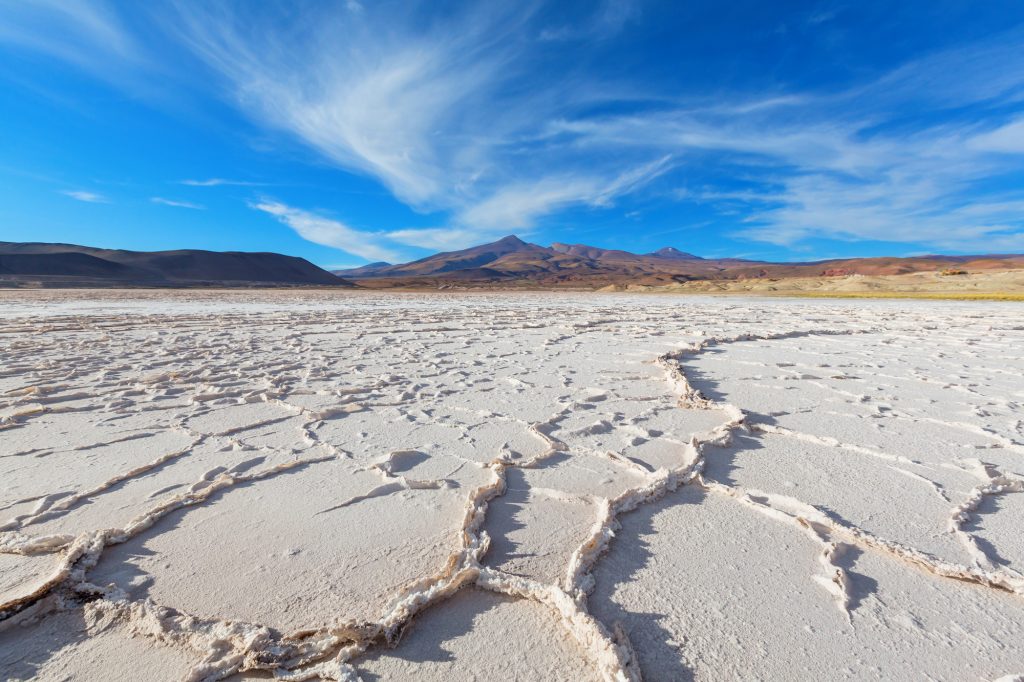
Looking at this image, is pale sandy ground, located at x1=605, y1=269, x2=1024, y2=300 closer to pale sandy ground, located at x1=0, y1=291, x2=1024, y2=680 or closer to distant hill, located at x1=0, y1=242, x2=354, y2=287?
pale sandy ground, located at x1=0, y1=291, x2=1024, y2=680

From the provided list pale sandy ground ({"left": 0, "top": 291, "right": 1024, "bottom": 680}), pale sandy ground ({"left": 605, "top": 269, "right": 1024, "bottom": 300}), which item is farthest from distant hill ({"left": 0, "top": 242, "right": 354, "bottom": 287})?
pale sandy ground ({"left": 0, "top": 291, "right": 1024, "bottom": 680})

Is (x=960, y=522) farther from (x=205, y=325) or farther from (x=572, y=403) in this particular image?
(x=205, y=325)

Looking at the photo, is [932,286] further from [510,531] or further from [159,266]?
[159,266]

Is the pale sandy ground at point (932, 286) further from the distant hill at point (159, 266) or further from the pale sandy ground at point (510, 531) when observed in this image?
the distant hill at point (159, 266)

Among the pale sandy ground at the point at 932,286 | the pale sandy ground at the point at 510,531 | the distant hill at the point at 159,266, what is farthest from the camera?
the distant hill at the point at 159,266

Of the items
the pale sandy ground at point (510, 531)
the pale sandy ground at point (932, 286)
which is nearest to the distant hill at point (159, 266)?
the pale sandy ground at point (932, 286)

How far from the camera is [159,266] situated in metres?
77.2

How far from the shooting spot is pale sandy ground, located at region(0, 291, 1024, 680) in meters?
1.31

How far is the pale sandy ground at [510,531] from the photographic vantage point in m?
1.31

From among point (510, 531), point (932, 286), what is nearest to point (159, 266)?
point (932, 286)

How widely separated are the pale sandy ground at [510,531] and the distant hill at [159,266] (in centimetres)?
5596

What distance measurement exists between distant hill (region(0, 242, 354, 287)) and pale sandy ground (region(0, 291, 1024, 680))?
5596 cm

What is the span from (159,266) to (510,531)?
94458mm

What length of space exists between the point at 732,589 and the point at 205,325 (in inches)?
424
